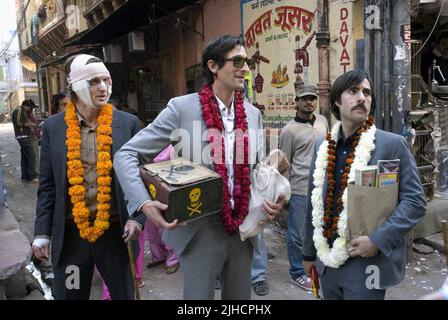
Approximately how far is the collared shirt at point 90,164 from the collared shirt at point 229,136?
887 millimetres

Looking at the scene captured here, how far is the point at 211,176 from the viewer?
77.3 inches

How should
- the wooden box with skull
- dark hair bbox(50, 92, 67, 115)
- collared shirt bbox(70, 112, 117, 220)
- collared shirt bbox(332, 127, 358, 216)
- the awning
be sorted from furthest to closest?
the awning, dark hair bbox(50, 92, 67, 115), collared shirt bbox(70, 112, 117, 220), collared shirt bbox(332, 127, 358, 216), the wooden box with skull

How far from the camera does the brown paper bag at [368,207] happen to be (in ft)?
7.00

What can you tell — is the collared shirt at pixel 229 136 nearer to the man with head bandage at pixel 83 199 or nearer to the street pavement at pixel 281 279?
the man with head bandage at pixel 83 199

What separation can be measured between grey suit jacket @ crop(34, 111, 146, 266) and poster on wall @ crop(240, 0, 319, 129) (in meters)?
4.18

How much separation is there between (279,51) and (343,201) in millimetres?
4920

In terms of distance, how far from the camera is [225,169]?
7.27 ft

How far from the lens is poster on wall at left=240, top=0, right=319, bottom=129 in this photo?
245 inches

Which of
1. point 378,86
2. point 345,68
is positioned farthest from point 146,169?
point 345,68

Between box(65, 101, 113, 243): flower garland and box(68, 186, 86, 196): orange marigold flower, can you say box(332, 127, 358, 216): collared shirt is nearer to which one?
box(65, 101, 113, 243): flower garland

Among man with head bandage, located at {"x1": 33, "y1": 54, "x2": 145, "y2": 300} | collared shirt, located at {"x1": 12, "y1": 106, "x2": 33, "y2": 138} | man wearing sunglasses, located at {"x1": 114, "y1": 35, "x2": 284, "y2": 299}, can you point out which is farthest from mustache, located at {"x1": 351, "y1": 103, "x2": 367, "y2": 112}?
collared shirt, located at {"x1": 12, "y1": 106, "x2": 33, "y2": 138}

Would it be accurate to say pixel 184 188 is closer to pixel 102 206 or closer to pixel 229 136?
pixel 229 136

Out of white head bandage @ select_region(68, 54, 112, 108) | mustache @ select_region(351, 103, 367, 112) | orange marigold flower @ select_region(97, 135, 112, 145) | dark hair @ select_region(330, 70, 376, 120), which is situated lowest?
orange marigold flower @ select_region(97, 135, 112, 145)
